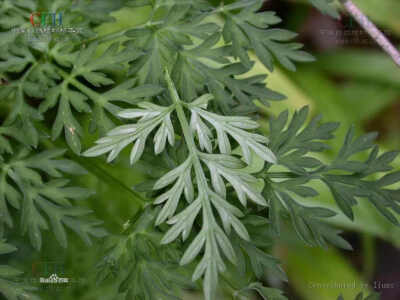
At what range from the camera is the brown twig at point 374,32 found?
1325 millimetres

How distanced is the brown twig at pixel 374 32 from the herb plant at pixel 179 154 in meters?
0.28

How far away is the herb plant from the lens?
102 centimetres

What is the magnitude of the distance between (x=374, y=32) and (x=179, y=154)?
2.57 feet

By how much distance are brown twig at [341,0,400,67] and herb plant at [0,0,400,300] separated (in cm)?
28

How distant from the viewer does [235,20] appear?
1.19 metres

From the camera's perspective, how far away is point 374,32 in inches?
54.1
